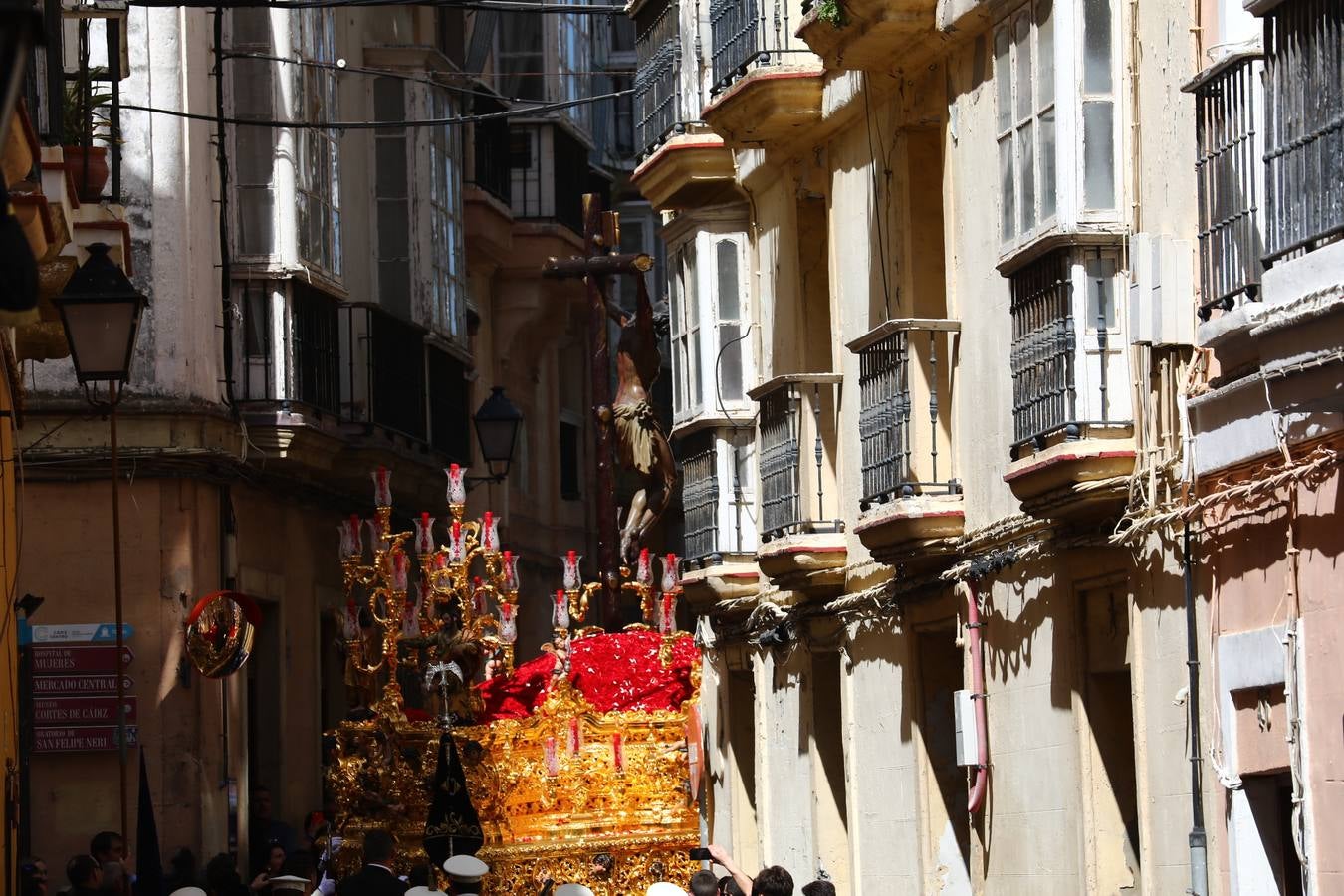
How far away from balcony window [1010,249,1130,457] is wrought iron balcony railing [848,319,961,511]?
213 centimetres

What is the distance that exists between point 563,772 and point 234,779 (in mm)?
4322

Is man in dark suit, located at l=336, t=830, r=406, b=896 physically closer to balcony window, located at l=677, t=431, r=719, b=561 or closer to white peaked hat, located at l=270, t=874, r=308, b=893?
white peaked hat, located at l=270, t=874, r=308, b=893

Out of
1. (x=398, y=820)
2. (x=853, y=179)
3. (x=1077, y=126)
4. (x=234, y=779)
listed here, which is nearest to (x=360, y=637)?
(x=398, y=820)

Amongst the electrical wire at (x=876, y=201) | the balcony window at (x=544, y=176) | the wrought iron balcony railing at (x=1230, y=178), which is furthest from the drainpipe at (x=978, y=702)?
the balcony window at (x=544, y=176)

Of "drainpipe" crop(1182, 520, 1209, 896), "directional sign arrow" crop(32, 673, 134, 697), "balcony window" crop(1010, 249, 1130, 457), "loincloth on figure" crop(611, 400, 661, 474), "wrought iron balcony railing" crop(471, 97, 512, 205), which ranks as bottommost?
"drainpipe" crop(1182, 520, 1209, 896)

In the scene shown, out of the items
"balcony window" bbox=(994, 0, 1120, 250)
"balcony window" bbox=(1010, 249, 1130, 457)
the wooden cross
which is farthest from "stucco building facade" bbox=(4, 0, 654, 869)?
"balcony window" bbox=(1010, 249, 1130, 457)

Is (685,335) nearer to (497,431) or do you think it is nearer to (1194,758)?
(497,431)

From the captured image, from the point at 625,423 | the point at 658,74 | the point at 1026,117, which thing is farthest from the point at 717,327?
the point at 1026,117

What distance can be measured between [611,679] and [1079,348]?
8.70m

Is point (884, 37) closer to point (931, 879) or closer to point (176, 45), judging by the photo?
point (931, 879)

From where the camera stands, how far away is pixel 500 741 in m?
19.5

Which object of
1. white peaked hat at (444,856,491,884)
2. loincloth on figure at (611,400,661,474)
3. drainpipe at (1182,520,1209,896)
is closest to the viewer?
drainpipe at (1182,520,1209,896)

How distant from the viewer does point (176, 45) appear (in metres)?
22.6

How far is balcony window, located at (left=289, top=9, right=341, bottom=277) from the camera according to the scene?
2486cm
